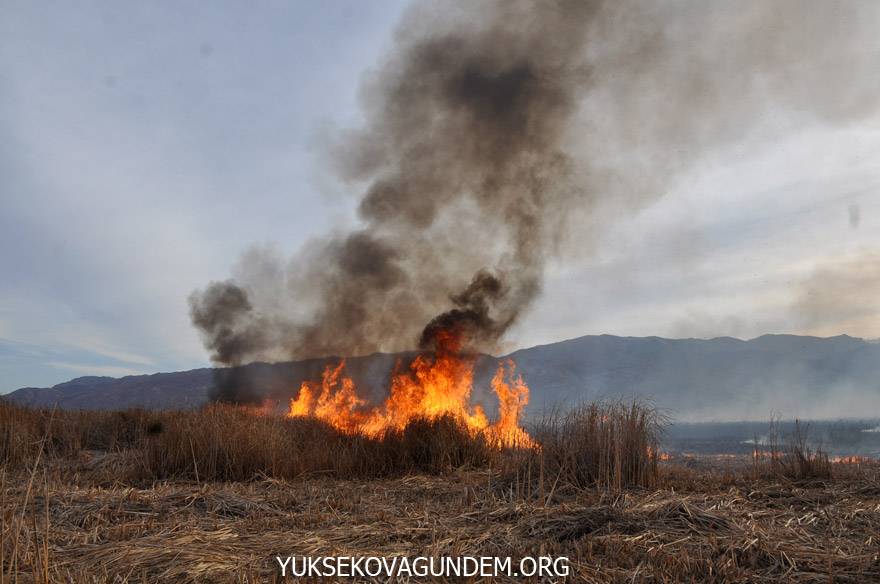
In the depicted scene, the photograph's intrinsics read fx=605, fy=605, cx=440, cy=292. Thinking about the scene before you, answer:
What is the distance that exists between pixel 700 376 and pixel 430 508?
374ft

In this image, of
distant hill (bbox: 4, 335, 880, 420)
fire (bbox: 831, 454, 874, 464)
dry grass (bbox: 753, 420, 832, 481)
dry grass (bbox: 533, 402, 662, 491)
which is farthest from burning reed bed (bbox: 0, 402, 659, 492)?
distant hill (bbox: 4, 335, 880, 420)

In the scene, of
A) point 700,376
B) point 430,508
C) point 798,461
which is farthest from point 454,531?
point 700,376

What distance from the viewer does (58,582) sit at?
377 centimetres

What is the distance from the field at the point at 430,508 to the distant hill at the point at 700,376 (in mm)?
77335

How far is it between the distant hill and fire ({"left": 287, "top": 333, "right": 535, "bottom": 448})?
59881 mm

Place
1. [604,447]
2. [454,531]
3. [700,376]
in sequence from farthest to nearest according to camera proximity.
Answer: [700,376]
[604,447]
[454,531]

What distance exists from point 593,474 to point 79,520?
6.52 meters

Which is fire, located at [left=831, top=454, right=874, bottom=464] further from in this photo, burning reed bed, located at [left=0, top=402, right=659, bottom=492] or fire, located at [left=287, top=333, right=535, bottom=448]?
fire, located at [left=287, top=333, right=535, bottom=448]

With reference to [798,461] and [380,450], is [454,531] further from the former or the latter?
[798,461]

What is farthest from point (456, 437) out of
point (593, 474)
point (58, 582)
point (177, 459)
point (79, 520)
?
point (58, 582)

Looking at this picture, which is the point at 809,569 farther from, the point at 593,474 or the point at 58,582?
the point at 58,582

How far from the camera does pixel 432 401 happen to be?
22.3 m

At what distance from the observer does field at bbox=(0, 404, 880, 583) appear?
4.55m

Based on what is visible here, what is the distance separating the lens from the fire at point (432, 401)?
13867 millimetres
